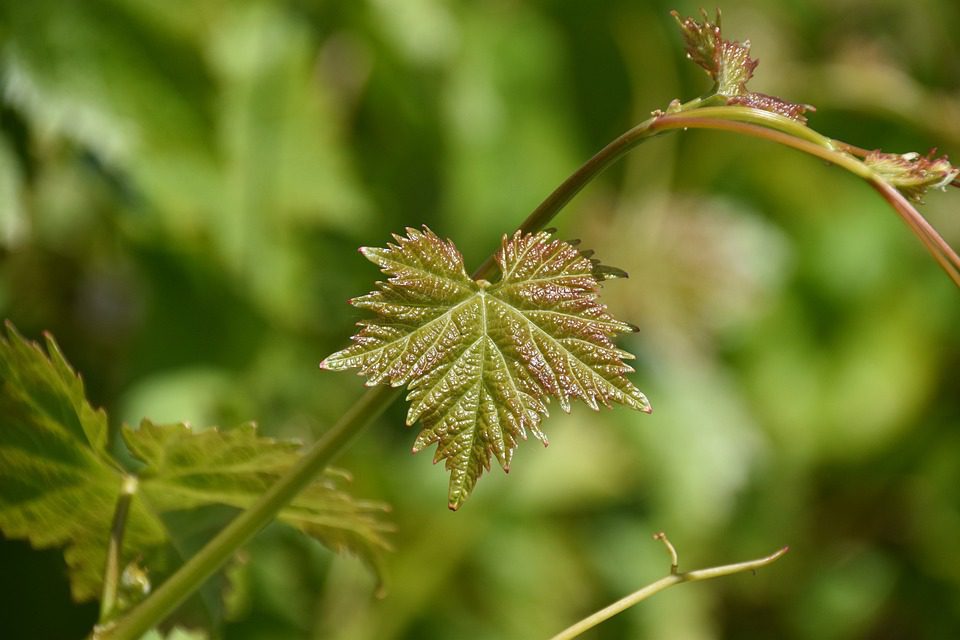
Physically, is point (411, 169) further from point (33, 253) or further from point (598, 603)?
point (598, 603)

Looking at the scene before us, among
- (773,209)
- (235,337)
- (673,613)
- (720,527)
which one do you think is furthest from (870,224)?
(235,337)

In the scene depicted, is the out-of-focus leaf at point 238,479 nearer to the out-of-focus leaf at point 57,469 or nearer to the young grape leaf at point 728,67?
the out-of-focus leaf at point 57,469

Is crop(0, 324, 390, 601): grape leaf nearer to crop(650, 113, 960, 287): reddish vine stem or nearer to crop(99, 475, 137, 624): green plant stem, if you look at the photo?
crop(99, 475, 137, 624): green plant stem

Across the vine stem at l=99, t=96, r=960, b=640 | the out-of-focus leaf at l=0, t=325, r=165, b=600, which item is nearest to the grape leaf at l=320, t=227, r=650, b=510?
the vine stem at l=99, t=96, r=960, b=640

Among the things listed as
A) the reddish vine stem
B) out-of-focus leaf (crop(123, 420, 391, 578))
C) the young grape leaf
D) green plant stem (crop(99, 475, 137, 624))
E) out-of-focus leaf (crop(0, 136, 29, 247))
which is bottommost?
green plant stem (crop(99, 475, 137, 624))

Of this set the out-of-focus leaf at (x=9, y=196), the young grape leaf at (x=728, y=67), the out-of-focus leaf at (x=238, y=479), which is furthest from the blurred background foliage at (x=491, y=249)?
the young grape leaf at (x=728, y=67)

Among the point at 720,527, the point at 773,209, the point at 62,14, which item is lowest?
the point at 720,527

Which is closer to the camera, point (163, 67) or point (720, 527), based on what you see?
point (163, 67)
